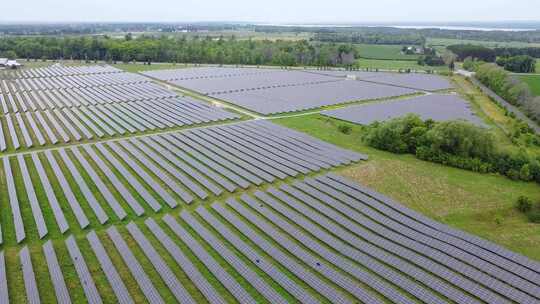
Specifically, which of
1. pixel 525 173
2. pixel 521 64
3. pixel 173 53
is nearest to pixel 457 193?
pixel 525 173

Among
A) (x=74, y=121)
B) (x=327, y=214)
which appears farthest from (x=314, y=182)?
(x=74, y=121)

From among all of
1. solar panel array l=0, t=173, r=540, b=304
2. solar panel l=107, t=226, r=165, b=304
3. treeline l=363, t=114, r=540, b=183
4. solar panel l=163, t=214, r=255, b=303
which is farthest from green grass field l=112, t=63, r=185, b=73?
solar panel array l=0, t=173, r=540, b=304

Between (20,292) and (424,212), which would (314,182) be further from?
(20,292)

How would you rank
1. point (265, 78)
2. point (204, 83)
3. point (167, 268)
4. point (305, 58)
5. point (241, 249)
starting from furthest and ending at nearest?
point (305, 58) → point (265, 78) → point (204, 83) → point (241, 249) → point (167, 268)

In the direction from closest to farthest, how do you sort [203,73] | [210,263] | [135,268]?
[135,268], [210,263], [203,73]

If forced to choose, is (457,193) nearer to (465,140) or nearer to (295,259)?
(465,140)

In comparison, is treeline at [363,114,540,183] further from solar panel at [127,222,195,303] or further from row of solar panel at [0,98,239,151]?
solar panel at [127,222,195,303]

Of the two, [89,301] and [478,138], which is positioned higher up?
[478,138]
